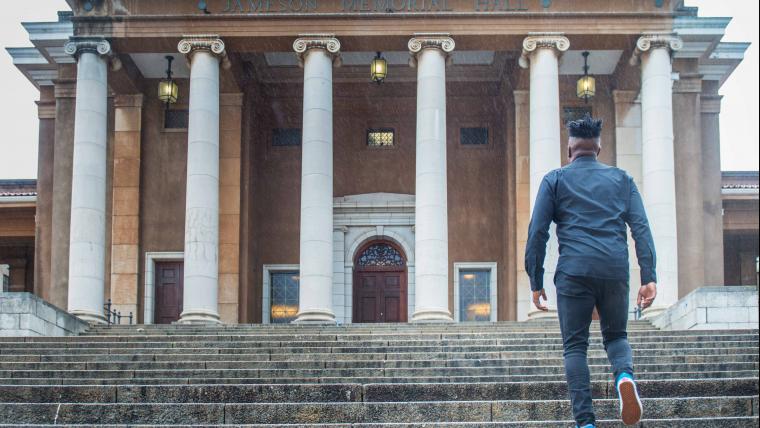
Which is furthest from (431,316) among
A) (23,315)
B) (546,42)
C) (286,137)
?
(286,137)

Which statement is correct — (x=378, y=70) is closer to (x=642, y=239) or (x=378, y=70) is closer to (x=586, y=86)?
(x=586, y=86)

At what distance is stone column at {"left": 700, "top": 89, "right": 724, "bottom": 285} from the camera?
3241 centimetres

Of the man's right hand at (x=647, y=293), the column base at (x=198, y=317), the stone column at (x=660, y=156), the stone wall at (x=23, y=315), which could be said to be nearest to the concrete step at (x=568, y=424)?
the man's right hand at (x=647, y=293)

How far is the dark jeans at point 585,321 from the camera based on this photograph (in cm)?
A: 839

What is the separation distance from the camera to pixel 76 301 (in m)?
26.8

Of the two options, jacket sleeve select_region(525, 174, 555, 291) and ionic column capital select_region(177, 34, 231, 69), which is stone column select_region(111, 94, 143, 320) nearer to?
ionic column capital select_region(177, 34, 231, 69)

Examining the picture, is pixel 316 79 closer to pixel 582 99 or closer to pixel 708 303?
pixel 582 99

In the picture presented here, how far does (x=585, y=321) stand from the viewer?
8.51 meters

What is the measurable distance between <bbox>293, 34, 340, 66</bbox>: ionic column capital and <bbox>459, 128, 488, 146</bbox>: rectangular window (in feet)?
22.0

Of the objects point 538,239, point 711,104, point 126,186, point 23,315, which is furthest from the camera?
point 711,104

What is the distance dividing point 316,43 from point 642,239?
19.9 metres

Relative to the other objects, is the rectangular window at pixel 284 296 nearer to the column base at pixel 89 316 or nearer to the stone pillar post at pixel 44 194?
the stone pillar post at pixel 44 194

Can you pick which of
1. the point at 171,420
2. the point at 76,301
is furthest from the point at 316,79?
the point at 171,420

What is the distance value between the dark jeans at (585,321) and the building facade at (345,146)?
17.7 metres
